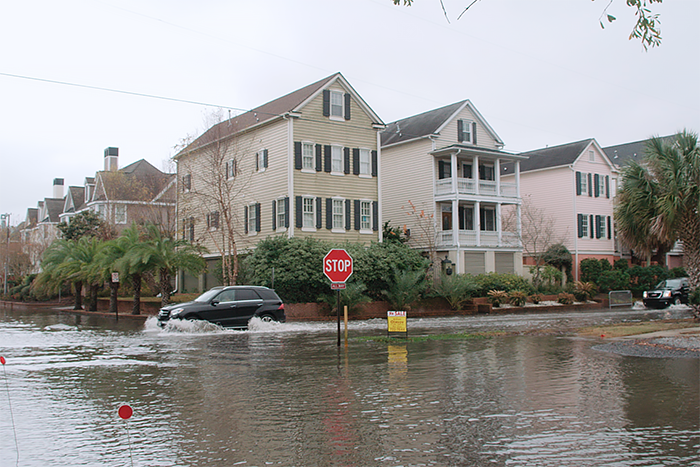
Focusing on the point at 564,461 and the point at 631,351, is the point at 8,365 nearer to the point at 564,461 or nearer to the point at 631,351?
the point at 564,461

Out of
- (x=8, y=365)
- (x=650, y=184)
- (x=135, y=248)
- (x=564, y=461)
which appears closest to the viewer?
(x=564, y=461)

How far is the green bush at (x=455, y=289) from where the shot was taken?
112 feet

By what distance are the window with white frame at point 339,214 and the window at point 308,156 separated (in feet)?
7.92

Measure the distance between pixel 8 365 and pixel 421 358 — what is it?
9.08 metres

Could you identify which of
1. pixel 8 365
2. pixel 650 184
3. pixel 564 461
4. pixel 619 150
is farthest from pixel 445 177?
pixel 564 461

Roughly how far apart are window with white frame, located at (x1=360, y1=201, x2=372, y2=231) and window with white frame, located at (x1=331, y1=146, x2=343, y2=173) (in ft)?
7.79

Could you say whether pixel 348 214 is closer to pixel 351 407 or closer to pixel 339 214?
pixel 339 214

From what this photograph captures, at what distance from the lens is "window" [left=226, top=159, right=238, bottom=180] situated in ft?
119

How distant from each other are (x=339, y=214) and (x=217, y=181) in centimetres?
695

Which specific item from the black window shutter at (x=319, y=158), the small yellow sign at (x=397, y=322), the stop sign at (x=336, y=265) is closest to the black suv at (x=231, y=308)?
the small yellow sign at (x=397, y=322)

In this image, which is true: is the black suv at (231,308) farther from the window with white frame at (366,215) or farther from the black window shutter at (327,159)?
the window with white frame at (366,215)

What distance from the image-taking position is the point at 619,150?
6059cm

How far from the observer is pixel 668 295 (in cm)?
3491

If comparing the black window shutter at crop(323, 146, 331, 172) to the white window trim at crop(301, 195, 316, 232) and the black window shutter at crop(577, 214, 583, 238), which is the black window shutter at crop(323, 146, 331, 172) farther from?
the black window shutter at crop(577, 214, 583, 238)
